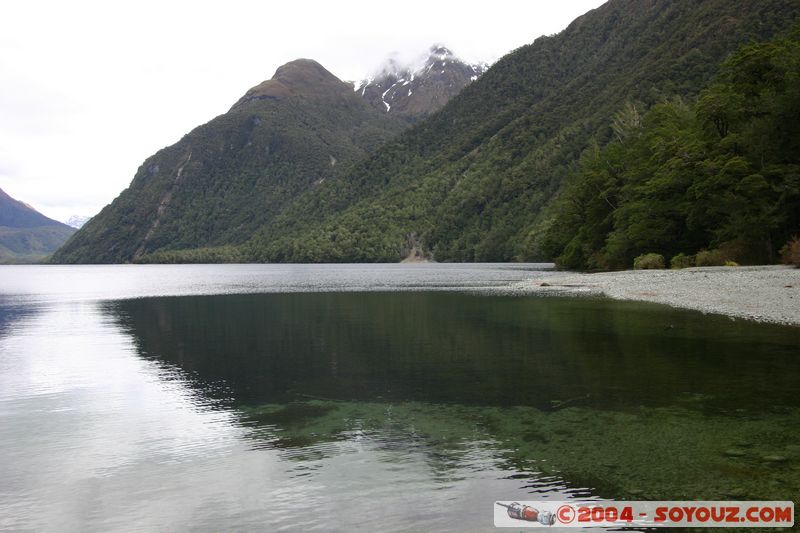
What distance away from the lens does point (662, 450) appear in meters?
13.3

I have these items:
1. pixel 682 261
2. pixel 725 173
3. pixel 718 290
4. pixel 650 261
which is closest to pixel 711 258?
pixel 682 261

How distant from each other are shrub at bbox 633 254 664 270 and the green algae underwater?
40.8m

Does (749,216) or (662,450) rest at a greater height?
(749,216)

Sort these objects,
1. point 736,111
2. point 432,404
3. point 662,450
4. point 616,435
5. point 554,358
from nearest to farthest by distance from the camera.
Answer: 1. point 662,450
2. point 616,435
3. point 432,404
4. point 554,358
5. point 736,111

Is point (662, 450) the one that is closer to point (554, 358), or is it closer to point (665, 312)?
point (554, 358)

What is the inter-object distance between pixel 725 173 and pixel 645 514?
59.8 meters

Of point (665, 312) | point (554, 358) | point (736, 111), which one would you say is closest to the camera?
point (554, 358)

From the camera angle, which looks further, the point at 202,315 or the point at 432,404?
the point at 202,315

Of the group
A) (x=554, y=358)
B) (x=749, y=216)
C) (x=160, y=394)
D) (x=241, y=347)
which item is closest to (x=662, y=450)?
(x=554, y=358)

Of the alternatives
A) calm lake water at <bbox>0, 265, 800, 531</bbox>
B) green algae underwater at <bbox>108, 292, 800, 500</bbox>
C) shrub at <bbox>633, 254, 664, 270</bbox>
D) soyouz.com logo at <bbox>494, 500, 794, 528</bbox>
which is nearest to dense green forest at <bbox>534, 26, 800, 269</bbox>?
shrub at <bbox>633, 254, 664, 270</bbox>

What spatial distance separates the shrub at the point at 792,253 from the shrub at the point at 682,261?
1255 centimetres

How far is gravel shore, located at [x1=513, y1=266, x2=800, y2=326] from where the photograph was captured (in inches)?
1401

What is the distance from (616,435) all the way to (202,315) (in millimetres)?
40123

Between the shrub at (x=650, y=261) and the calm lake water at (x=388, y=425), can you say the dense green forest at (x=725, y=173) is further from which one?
the calm lake water at (x=388, y=425)
